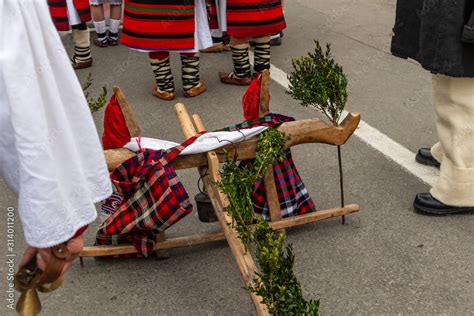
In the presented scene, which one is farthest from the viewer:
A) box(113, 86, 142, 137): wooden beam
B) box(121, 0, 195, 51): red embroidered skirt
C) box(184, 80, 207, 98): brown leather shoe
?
box(184, 80, 207, 98): brown leather shoe

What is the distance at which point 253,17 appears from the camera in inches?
194

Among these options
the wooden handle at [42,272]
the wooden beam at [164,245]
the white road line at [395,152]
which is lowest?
the white road line at [395,152]

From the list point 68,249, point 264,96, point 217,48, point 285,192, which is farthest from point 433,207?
point 217,48

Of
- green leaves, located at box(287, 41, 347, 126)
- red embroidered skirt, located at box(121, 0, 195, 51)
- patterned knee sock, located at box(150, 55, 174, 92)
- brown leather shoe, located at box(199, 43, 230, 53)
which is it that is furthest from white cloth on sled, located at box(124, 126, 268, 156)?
brown leather shoe, located at box(199, 43, 230, 53)

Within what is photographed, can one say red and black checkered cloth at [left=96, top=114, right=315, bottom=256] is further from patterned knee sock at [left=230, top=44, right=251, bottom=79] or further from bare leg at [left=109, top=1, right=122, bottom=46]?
bare leg at [left=109, top=1, right=122, bottom=46]

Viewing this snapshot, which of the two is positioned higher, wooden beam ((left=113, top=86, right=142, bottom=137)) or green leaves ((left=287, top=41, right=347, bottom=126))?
green leaves ((left=287, top=41, right=347, bottom=126))

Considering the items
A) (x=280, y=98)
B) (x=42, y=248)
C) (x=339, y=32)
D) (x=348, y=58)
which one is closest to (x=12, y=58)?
(x=42, y=248)

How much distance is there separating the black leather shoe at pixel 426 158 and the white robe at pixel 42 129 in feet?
8.88

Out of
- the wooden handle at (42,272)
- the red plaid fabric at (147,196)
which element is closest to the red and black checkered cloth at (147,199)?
the red plaid fabric at (147,196)

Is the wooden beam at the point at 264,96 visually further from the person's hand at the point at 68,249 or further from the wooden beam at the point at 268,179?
the person's hand at the point at 68,249

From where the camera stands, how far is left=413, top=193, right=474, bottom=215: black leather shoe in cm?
322

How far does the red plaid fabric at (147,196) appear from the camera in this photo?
2.71m

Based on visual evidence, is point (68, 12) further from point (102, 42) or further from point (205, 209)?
point (205, 209)

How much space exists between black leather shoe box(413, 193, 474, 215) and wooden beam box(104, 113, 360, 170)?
66cm
